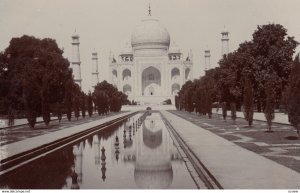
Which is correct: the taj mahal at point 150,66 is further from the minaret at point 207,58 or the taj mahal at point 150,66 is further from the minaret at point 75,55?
the minaret at point 75,55

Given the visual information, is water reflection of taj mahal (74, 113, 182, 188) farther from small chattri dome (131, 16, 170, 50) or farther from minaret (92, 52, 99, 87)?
small chattri dome (131, 16, 170, 50)

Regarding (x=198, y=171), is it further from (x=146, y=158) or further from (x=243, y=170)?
(x=146, y=158)

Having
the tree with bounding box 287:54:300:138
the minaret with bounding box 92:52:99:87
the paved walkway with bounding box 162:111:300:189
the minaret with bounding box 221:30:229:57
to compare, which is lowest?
the paved walkway with bounding box 162:111:300:189

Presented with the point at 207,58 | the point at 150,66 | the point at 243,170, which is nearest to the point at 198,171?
the point at 243,170

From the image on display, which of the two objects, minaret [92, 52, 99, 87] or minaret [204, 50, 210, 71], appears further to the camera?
minaret [204, 50, 210, 71]

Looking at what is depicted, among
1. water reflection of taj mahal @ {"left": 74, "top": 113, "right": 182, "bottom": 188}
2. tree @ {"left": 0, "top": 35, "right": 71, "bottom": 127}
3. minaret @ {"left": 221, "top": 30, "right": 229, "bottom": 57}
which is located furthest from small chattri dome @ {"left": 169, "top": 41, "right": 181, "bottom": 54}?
water reflection of taj mahal @ {"left": 74, "top": 113, "right": 182, "bottom": 188}

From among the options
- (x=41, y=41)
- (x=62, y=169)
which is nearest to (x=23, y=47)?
(x=41, y=41)
